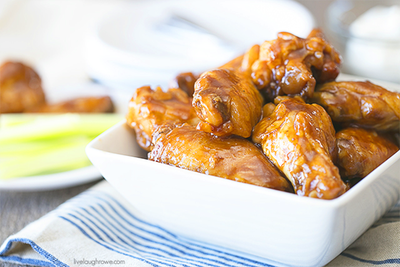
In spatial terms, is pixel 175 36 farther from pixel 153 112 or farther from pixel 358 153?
pixel 358 153

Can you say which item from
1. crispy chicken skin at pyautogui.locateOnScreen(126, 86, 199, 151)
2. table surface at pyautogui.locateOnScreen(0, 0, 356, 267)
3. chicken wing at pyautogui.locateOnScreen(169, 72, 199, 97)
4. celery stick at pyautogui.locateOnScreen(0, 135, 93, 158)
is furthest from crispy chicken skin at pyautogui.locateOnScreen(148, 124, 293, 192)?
celery stick at pyautogui.locateOnScreen(0, 135, 93, 158)

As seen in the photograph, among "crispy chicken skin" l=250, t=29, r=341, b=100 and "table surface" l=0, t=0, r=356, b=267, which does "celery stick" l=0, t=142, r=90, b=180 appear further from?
"crispy chicken skin" l=250, t=29, r=341, b=100

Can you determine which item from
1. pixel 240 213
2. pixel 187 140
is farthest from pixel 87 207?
pixel 240 213

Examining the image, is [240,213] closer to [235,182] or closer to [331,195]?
[235,182]

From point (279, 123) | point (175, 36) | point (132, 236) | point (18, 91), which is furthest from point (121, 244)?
point (175, 36)

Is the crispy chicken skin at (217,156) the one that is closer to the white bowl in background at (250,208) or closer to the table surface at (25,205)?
the white bowl in background at (250,208)
